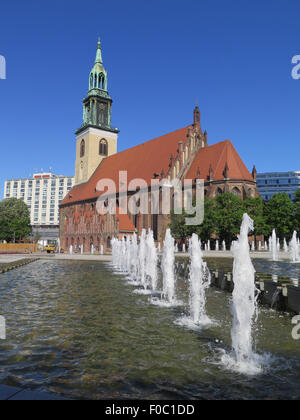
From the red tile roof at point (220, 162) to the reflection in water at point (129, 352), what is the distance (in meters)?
44.5

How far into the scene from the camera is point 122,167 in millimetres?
70250

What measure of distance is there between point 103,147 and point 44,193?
120 meters

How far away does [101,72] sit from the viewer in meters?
74.4

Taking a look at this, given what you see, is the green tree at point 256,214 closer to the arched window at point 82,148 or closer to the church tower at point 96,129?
the church tower at point 96,129

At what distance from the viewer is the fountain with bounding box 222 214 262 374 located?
6048mm

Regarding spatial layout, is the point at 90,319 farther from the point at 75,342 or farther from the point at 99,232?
the point at 99,232

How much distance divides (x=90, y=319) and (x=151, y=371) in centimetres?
389

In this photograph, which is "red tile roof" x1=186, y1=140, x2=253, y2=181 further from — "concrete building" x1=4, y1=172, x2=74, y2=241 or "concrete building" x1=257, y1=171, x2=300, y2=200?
"concrete building" x1=4, y1=172, x2=74, y2=241

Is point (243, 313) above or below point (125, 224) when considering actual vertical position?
below

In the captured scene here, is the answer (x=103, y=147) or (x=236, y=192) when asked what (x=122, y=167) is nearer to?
(x=103, y=147)

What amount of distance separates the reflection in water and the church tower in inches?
2692

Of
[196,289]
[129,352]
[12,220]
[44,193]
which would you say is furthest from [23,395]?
[44,193]

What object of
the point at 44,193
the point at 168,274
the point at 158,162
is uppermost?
the point at 44,193
